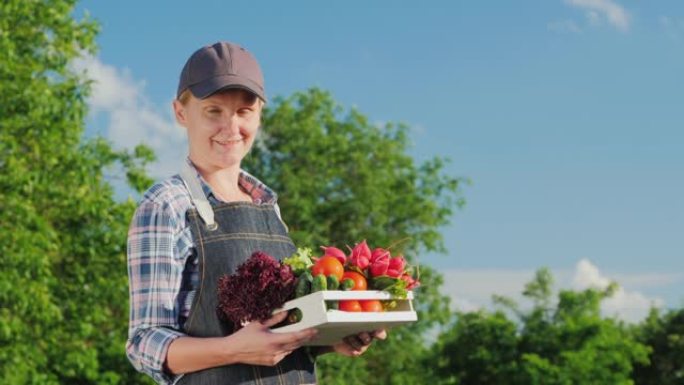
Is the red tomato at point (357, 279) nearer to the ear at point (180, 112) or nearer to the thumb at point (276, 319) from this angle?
the thumb at point (276, 319)

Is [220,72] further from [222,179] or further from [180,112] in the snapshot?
[222,179]

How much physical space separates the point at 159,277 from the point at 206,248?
0.16 metres

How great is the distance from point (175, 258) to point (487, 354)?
Answer: 118 feet

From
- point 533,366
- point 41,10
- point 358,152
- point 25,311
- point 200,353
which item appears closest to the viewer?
point 200,353

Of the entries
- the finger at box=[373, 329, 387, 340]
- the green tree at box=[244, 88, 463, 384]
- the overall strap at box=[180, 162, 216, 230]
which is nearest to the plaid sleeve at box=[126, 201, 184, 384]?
the overall strap at box=[180, 162, 216, 230]

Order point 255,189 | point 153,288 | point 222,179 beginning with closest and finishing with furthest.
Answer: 1. point 153,288
2. point 222,179
3. point 255,189

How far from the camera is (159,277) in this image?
3000mm

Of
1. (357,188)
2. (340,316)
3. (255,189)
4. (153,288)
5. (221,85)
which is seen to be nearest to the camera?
(340,316)

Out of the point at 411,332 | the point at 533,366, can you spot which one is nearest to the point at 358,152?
the point at 411,332

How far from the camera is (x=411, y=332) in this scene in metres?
30.2

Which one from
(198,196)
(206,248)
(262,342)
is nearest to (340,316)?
(262,342)

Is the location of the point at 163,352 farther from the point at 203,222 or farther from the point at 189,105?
the point at 189,105

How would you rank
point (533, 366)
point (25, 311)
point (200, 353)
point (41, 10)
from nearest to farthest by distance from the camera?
1. point (200, 353)
2. point (25, 311)
3. point (41, 10)
4. point (533, 366)

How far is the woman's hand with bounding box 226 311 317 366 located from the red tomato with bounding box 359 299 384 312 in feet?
0.60
